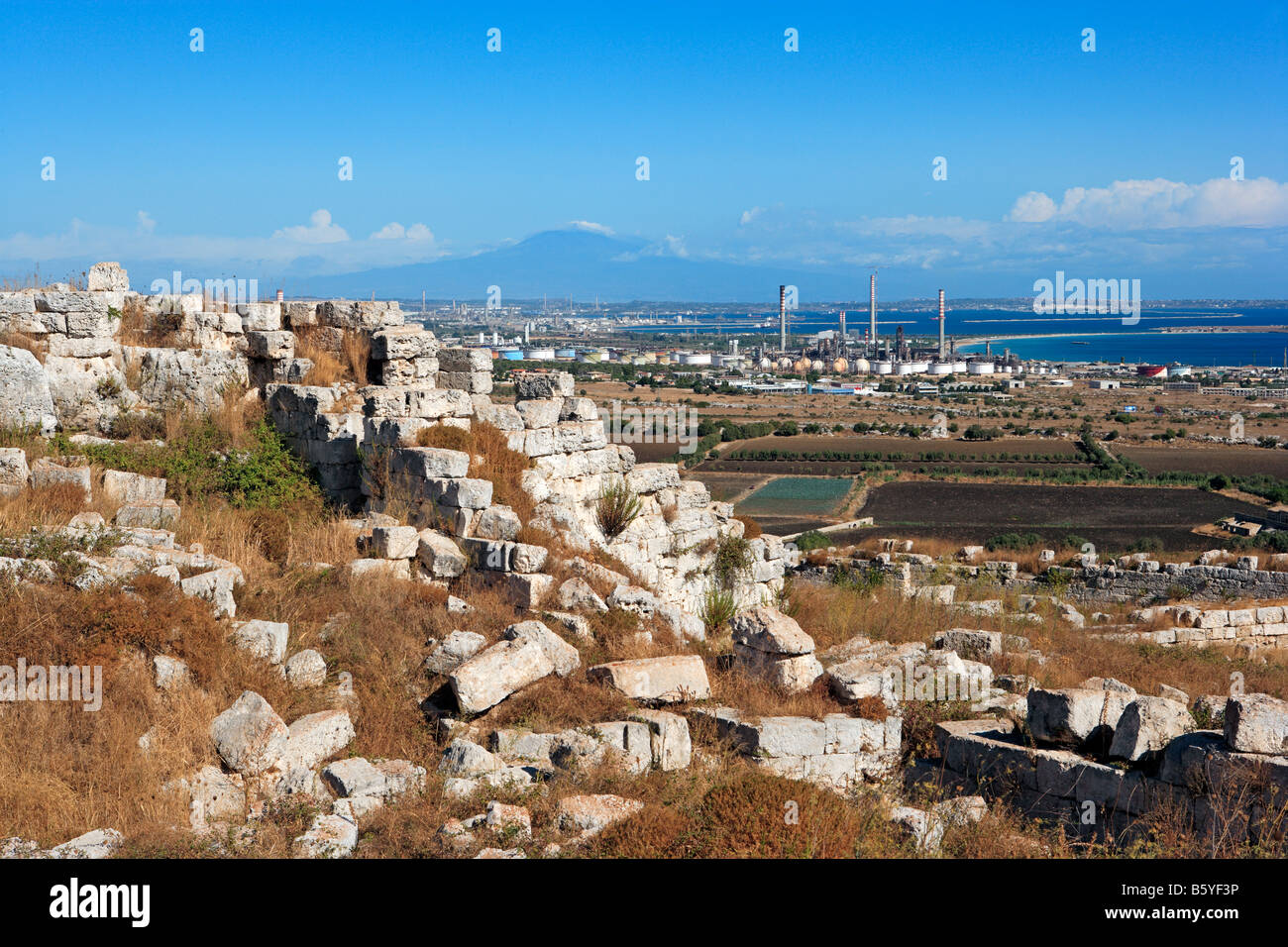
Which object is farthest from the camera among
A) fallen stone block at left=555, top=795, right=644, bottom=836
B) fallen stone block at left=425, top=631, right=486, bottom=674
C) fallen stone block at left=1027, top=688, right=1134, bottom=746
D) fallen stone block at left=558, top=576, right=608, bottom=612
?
fallen stone block at left=558, top=576, right=608, bottom=612

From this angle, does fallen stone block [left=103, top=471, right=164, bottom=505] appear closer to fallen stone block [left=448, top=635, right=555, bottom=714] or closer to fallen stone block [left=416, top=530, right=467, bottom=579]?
fallen stone block [left=416, top=530, right=467, bottom=579]

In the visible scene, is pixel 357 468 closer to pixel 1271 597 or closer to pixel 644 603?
pixel 644 603

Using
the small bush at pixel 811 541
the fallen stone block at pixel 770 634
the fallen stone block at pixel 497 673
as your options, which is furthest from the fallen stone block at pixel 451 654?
the small bush at pixel 811 541

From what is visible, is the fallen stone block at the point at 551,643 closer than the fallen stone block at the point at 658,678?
No

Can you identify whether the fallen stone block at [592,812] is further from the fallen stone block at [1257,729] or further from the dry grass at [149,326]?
the dry grass at [149,326]

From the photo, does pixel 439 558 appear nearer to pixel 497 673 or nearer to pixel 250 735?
pixel 497 673

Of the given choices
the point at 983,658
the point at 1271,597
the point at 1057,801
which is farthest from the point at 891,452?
the point at 1057,801

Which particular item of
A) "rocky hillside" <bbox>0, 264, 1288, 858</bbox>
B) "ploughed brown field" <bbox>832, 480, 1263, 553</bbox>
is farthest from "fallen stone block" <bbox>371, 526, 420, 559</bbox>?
"ploughed brown field" <bbox>832, 480, 1263, 553</bbox>
